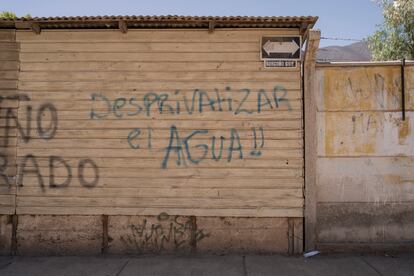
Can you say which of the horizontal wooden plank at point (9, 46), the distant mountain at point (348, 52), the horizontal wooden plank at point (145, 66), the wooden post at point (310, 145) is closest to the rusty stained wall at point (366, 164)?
the wooden post at point (310, 145)

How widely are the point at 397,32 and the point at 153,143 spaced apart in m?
13.1

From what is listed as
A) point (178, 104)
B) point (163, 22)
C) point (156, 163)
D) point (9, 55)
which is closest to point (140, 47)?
point (163, 22)

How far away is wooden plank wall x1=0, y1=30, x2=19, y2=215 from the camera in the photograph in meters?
5.80

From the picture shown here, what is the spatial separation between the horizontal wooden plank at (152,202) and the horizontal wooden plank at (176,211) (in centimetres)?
5

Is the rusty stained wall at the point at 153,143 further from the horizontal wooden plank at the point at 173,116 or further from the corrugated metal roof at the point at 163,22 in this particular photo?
the corrugated metal roof at the point at 163,22

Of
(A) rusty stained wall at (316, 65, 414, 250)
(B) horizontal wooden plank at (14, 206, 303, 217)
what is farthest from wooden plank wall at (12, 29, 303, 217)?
(A) rusty stained wall at (316, 65, 414, 250)

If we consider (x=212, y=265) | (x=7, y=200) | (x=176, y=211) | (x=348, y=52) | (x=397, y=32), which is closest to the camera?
(x=212, y=265)

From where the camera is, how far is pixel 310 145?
571cm

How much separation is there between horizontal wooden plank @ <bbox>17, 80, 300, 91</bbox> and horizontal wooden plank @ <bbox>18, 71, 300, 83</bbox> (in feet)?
0.17

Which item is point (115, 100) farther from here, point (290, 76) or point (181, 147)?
point (290, 76)

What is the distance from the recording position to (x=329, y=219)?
229 inches

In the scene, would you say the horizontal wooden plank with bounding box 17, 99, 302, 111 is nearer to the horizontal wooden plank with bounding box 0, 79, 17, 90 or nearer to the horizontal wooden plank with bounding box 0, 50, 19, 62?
the horizontal wooden plank with bounding box 0, 79, 17, 90

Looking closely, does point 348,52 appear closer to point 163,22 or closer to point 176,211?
point 163,22

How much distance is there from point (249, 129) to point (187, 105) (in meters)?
1.09
